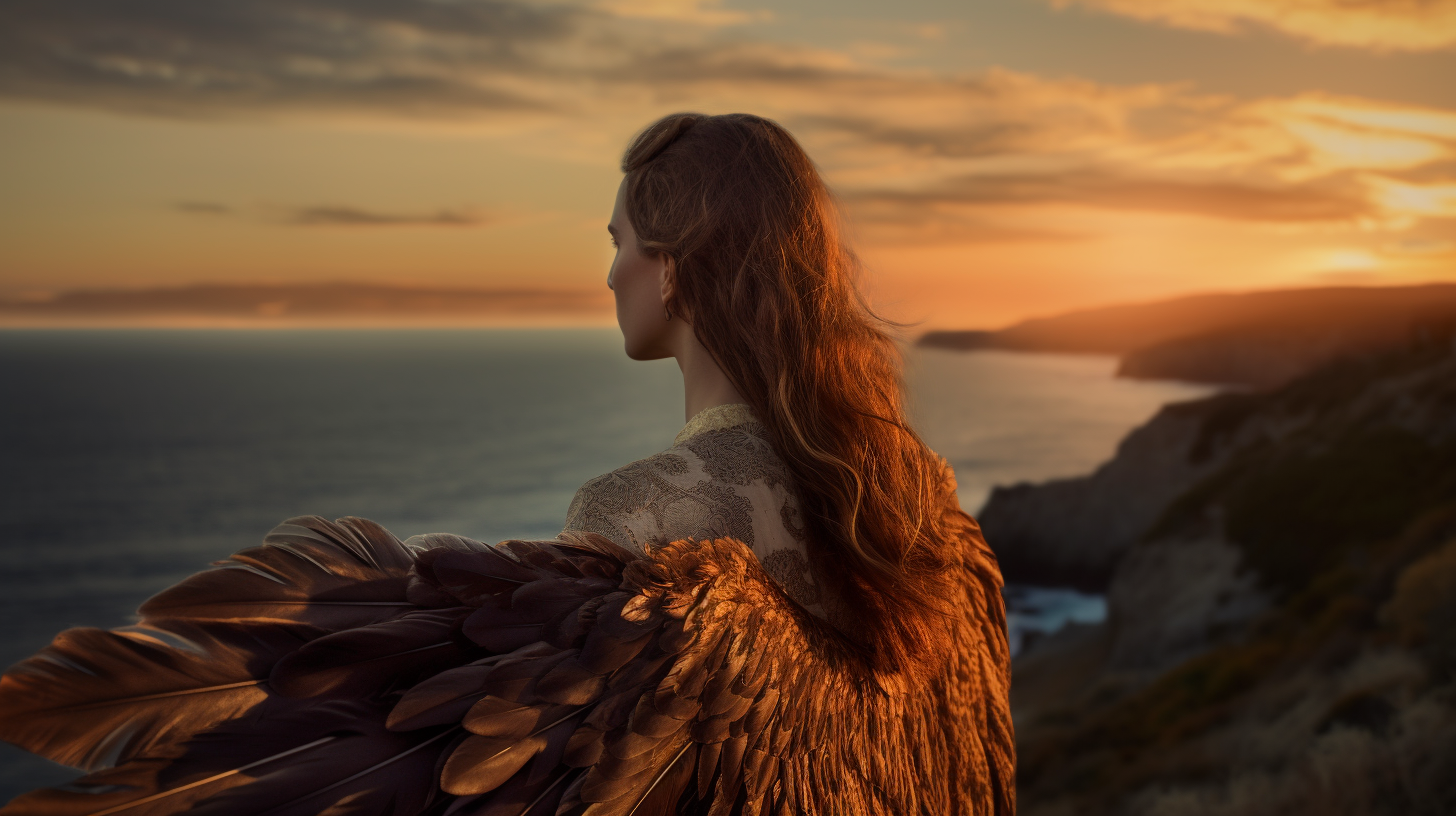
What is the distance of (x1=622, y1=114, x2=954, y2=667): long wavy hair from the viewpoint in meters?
2.02

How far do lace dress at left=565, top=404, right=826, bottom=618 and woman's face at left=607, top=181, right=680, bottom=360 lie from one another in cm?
24

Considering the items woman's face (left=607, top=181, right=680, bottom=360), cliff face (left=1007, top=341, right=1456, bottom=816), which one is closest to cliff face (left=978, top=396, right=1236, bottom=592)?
cliff face (left=1007, top=341, right=1456, bottom=816)

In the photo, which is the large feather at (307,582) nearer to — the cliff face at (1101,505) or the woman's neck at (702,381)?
the woman's neck at (702,381)

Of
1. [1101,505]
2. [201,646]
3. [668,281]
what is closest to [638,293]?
[668,281]

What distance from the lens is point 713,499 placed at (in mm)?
1864

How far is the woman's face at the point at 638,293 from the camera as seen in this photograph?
2.16m

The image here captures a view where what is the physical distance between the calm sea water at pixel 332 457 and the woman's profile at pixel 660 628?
33175mm

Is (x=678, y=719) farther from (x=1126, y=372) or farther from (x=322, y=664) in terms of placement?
(x=1126, y=372)

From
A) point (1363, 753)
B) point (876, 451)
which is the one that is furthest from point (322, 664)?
point (1363, 753)

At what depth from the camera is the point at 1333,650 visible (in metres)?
13.9

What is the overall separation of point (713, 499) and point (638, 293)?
0.57 metres

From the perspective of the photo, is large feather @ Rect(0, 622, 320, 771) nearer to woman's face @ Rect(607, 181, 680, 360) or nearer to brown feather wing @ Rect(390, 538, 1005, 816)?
brown feather wing @ Rect(390, 538, 1005, 816)

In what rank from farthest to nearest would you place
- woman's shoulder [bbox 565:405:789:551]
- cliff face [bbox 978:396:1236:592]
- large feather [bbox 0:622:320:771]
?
1. cliff face [bbox 978:396:1236:592]
2. woman's shoulder [bbox 565:405:789:551]
3. large feather [bbox 0:622:320:771]

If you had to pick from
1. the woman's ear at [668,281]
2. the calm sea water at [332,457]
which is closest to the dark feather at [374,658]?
the woman's ear at [668,281]
